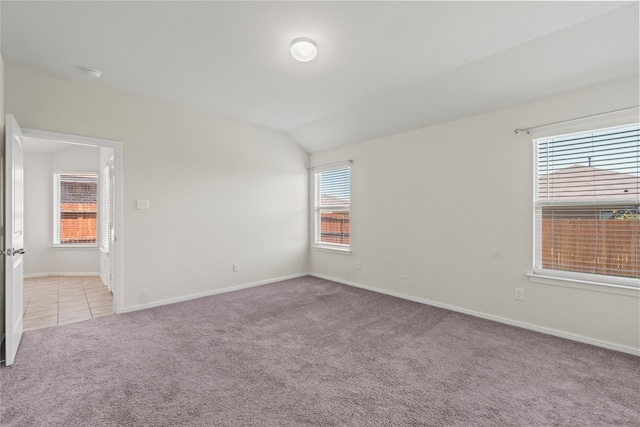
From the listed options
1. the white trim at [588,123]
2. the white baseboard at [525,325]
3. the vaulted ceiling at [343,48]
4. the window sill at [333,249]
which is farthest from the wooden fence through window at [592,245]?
the window sill at [333,249]

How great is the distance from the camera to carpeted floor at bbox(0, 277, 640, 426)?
1737 mm

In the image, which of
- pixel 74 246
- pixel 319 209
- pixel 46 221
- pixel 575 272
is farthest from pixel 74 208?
pixel 575 272

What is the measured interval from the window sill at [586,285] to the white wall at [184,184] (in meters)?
3.52

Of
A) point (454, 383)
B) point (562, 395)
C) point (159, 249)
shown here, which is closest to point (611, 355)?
point (562, 395)

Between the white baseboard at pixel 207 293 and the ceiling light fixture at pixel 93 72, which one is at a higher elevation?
the ceiling light fixture at pixel 93 72

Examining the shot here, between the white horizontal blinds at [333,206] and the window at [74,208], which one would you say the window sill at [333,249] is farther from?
the window at [74,208]

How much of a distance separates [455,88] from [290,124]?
2.45 meters

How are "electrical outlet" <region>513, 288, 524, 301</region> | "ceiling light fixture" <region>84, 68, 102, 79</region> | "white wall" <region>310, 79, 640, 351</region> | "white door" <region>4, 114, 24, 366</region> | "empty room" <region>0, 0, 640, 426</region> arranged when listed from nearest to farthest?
"empty room" <region>0, 0, 640, 426</region>
"white door" <region>4, 114, 24, 366</region>
"white wall" <region>310, 79, 640, 351</region>
"ceiling light fixture" <region>84, 68, 102, 79</region>
"electrical outlet" <region>513, 288, 524, 301</region>

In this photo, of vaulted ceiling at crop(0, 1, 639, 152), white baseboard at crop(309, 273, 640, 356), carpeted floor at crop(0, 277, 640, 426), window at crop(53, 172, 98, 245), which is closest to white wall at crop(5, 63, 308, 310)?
vaulted ceiling at crop(0, 1, 639, 152)

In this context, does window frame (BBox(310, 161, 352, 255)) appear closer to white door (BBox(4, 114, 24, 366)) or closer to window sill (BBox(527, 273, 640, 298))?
window sill (BBox(527, 273, 640, 298))

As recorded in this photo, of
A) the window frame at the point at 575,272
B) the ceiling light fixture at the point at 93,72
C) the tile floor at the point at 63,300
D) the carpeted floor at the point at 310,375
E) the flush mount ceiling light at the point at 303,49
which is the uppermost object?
the ceiling light fixture at the point at 93,72

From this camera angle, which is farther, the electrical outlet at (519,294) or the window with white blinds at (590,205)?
the electrical outlet at (519,294)

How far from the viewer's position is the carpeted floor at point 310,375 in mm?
1737

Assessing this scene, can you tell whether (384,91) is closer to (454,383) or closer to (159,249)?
(454,383)
